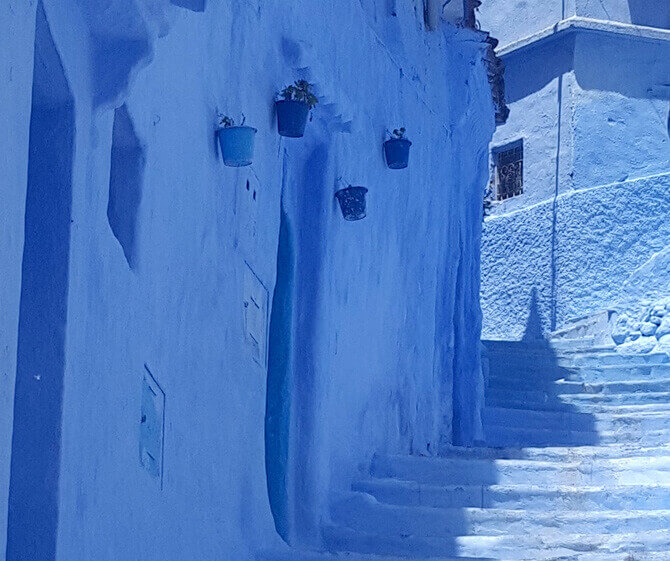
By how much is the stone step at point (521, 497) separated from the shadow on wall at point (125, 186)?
12.6 ft

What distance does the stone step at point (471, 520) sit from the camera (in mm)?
7570

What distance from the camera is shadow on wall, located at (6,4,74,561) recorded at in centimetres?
370

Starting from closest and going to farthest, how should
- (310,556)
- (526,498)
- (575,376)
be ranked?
1. (310,556)
2. (526,498)
3. (575,376)

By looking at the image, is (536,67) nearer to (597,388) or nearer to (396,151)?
(597,388)

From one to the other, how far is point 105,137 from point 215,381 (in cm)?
178

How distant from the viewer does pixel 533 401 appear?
1293 centimetres

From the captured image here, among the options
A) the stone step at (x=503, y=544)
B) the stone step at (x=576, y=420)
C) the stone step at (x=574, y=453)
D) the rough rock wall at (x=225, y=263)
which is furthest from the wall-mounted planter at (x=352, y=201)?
the stone step at (x=576, y=420)

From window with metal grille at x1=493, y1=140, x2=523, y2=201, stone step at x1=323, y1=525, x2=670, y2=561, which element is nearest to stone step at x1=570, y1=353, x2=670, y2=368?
window with metal grille at x1=493, y1=140, x2=523, y2=201

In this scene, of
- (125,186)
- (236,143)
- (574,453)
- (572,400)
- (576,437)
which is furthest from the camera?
(572,400)

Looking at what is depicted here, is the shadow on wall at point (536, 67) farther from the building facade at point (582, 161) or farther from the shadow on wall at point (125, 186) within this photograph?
the shadow on wall at point (125, 186)

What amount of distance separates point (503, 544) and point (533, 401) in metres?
5.88

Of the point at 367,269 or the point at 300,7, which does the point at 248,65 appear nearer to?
the point at 300,7

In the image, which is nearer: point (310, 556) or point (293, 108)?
A: point (310, 556)

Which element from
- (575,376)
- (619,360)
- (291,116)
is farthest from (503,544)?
(619,360)
